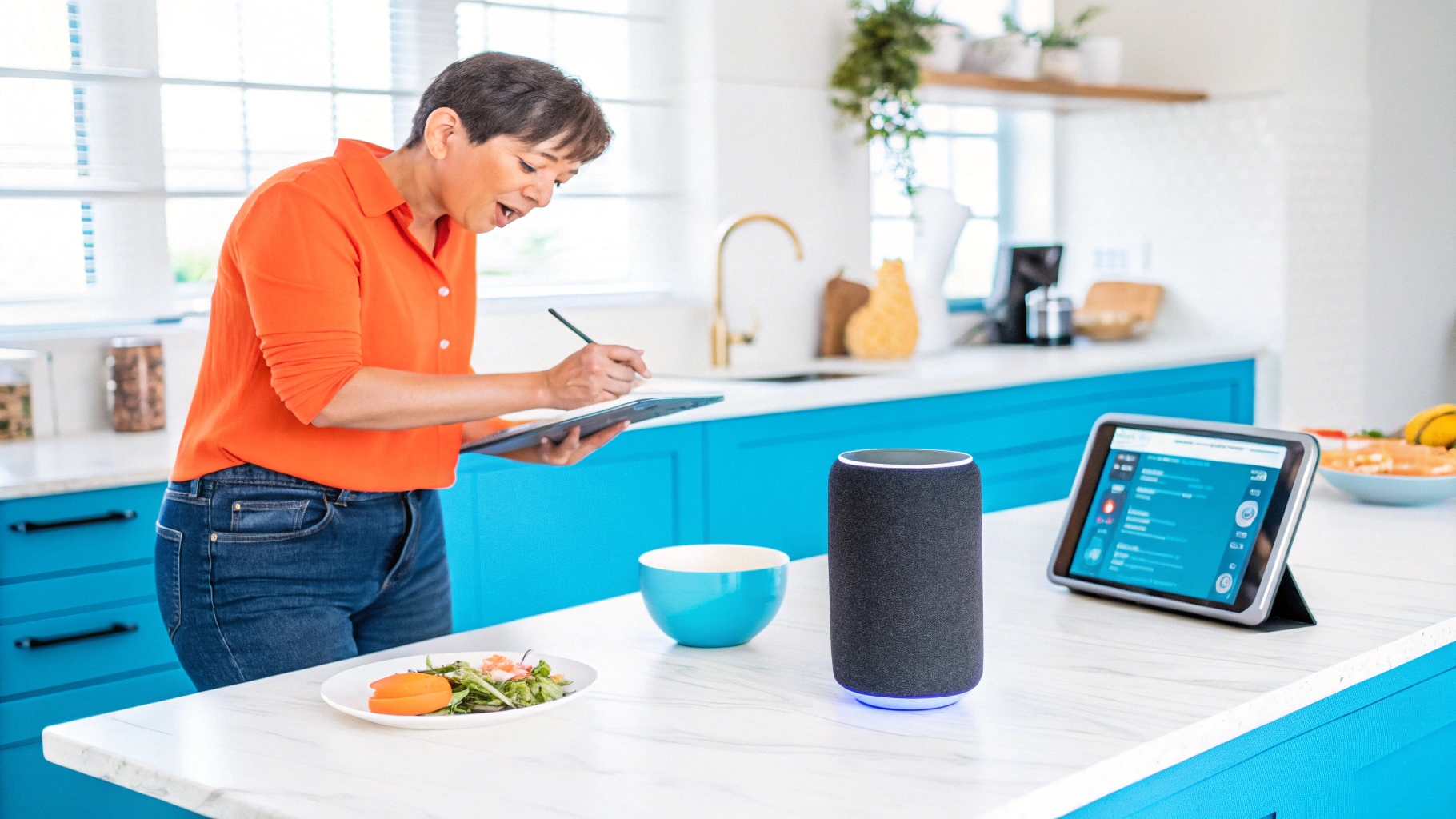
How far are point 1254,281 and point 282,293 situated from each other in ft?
13.8

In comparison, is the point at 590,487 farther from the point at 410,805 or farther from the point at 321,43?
the point at 410,805

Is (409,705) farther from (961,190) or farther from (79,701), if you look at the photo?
(961,190)

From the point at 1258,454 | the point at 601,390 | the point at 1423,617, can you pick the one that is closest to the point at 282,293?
the point at 601,390

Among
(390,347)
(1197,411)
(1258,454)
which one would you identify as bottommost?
(1197,411)

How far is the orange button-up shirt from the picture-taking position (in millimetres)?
1551

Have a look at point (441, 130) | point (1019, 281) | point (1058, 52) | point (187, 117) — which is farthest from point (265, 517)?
point (1058, 52)

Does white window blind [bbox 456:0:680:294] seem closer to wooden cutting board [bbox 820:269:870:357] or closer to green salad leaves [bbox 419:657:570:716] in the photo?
wooden cutting board [bbox 820:269:870:357]

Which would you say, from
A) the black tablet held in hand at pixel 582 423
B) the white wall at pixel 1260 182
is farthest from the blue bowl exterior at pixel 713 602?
the white wall at pixel 1260 182

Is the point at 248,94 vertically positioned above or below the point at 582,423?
above

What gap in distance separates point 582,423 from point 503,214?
0.29 meters

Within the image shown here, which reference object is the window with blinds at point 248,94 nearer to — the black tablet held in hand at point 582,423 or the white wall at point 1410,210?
the black tablet held in hand at point 582,423

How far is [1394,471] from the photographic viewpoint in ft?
6.59

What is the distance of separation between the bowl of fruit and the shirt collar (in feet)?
4.32

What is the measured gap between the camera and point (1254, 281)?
16.3ft
